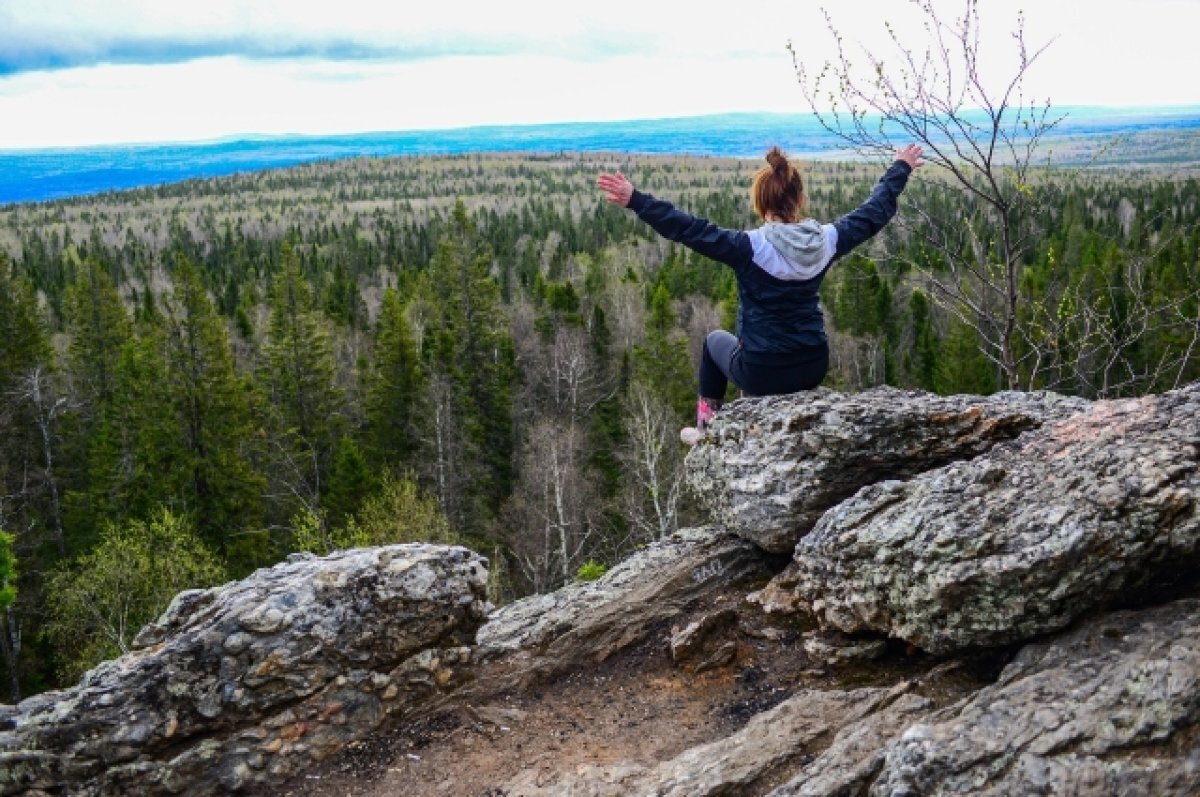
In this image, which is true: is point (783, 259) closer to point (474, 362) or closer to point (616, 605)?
point (616, 605)

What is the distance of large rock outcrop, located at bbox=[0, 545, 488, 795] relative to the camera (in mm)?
7078

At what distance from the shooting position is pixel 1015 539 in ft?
20.2

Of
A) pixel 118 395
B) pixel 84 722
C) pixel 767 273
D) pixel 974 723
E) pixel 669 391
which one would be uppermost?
pixel 767 273

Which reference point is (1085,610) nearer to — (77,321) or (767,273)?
(767,273)

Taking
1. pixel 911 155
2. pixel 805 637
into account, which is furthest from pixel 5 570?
pixel 911 155

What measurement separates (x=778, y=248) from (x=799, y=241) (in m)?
0.17

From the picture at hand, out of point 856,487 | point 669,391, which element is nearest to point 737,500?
point 856,487

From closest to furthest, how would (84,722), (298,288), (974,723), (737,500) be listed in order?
(974,723) → (84,722) → (737,500) → (298,288)

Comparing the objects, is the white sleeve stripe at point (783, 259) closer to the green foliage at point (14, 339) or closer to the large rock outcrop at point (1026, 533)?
the large rock outcrop at point (1026, 533)

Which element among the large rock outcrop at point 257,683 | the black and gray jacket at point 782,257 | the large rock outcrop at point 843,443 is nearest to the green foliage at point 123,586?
the large rock outcrop at point 257,683

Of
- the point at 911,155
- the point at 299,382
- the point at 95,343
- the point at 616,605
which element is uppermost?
the point at 911,155

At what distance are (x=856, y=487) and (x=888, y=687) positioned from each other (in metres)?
2.02

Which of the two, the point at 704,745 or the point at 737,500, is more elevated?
the point at 737,500

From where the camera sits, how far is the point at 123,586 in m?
26.9
